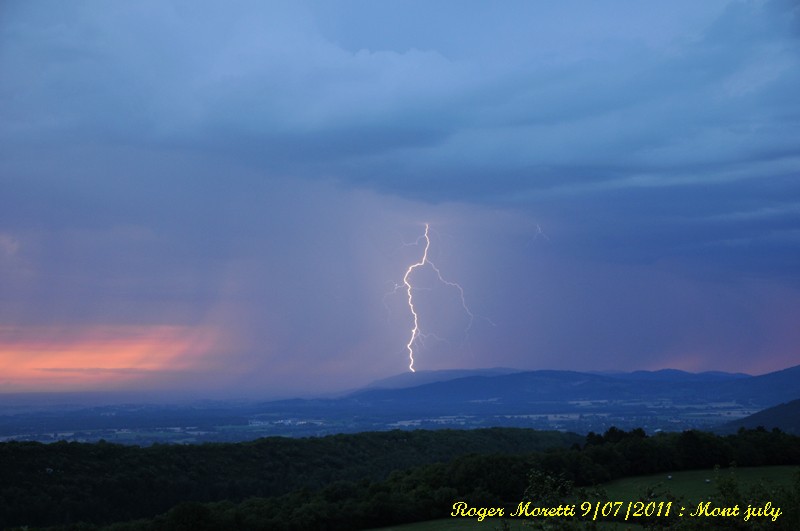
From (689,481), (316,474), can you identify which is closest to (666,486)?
(689,481)

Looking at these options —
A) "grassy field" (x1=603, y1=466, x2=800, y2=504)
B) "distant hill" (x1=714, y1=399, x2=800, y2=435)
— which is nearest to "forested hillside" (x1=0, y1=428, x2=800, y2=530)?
"grassy field" (x1=603, y1=466, x2=800, y2=504)

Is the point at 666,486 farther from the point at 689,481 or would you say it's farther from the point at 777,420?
the point at 777,420

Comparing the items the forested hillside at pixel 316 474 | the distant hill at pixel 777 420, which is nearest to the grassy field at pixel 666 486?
the forested hillside at pixel 316 474

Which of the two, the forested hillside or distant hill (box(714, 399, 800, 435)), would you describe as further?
distant hill (box(714, 399, 800, 435))

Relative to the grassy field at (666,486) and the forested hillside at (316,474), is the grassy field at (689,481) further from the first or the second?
the forested hillside at (316,474)

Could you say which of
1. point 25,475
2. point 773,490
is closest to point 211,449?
point 25,475

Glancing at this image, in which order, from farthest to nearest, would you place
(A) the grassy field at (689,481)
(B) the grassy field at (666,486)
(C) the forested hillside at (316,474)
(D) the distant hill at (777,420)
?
(D) the distant hill at (777,420) < (A) the grassy field at (689,481) < (C) the forested hillside at (316,474) < (B) the grassy field at (666,486)

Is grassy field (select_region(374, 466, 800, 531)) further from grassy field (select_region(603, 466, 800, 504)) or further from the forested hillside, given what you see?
the forested hillside

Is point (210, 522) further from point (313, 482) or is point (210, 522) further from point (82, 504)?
point (313, 482)
